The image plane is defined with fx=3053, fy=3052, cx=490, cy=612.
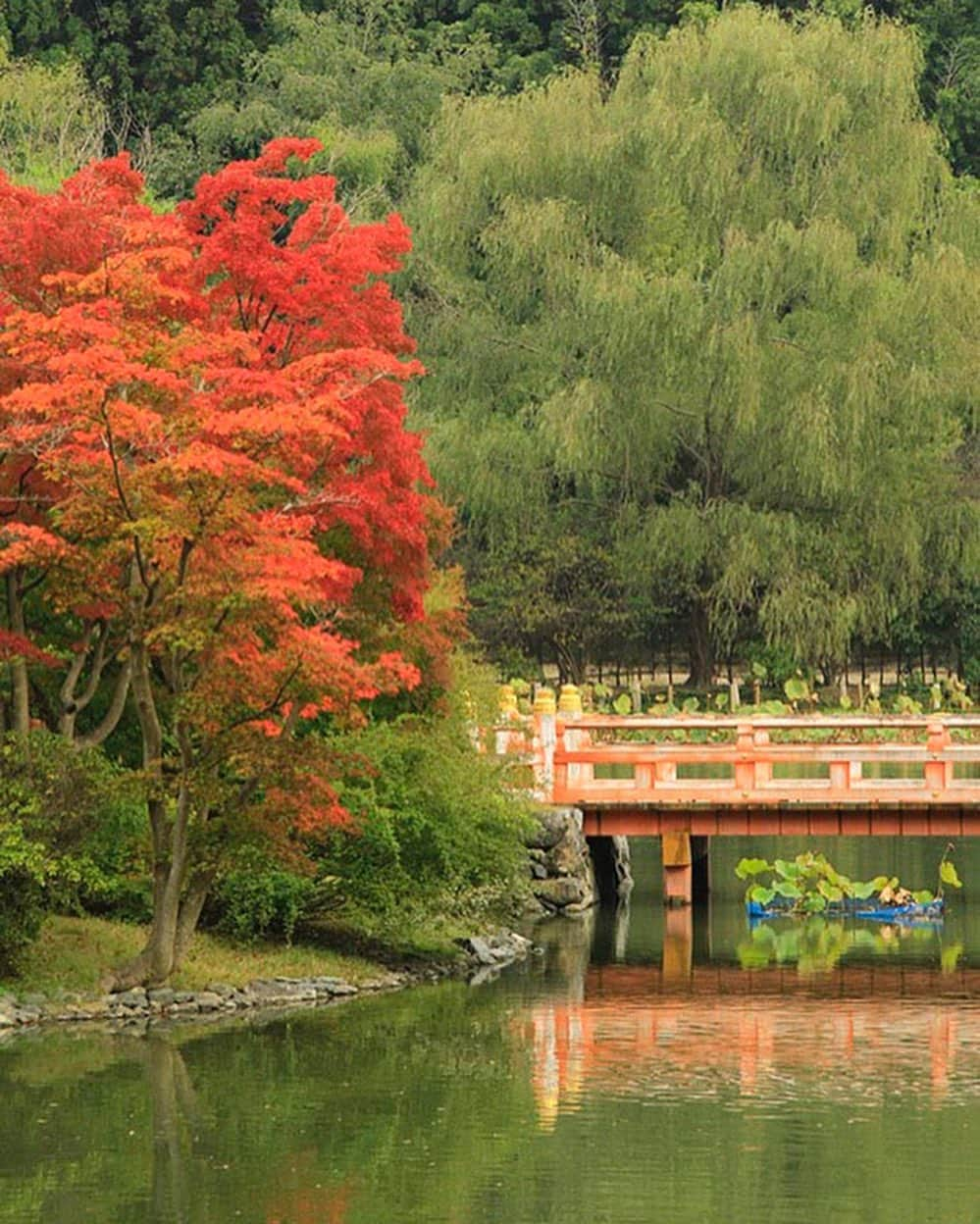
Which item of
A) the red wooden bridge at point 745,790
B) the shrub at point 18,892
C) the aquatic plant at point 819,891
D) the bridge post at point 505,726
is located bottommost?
the shrub at point 18,892

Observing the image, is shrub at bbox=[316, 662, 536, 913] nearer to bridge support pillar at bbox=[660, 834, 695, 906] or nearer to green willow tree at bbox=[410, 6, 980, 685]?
bridge support pillar at bbox=[660, 834, 695, 906]

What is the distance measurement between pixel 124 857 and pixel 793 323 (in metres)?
25.3

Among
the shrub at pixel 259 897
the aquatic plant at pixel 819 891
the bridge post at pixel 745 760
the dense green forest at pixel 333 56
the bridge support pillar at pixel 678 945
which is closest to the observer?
the shrub at pixel 259 897

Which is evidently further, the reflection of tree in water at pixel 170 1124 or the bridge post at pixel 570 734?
the bridge post at pixel 570 734

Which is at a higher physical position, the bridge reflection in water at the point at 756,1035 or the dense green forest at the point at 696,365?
the dense green forest at the point at 696,365

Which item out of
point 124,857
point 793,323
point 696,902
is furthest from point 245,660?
point 793,323

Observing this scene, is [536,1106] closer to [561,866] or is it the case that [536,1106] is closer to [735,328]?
[561,866]

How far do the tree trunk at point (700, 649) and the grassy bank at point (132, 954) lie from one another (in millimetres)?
24841

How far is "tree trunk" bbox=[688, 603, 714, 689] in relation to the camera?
163ft

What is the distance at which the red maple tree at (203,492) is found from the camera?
71.3 feet

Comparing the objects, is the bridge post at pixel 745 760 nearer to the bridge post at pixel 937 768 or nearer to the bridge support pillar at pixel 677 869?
the bridge support pillar at pixel 677 869

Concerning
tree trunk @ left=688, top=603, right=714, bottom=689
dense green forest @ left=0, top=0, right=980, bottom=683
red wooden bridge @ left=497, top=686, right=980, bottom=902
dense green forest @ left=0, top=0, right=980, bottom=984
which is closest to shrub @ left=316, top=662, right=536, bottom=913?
red wooden bridge @ left=497, top=686, right=980, bottom=902

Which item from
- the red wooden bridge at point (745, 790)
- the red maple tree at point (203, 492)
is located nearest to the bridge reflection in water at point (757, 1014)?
the red wooden bridge at point (745, 790)

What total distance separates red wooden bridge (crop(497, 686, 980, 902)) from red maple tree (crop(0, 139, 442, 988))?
18.7 ft
